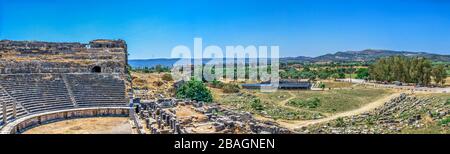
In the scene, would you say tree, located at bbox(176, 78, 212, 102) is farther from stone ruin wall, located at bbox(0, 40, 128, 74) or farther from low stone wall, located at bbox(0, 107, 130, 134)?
low stone wall, located at bbox(0, 107, 130, 134)

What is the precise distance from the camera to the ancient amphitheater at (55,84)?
2011 centimetres

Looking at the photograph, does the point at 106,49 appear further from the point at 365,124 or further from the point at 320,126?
the point at 365,124

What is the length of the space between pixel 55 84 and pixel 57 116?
4.67 m

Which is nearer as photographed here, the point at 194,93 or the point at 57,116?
the point at 57,116

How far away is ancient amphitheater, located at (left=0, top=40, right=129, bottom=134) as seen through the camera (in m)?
20.1

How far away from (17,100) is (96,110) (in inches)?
165

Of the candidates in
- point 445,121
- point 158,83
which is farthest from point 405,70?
point 158,83

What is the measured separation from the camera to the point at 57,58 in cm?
3170

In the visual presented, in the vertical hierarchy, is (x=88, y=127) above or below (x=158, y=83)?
below

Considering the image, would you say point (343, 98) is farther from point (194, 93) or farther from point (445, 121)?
point (445, 121)

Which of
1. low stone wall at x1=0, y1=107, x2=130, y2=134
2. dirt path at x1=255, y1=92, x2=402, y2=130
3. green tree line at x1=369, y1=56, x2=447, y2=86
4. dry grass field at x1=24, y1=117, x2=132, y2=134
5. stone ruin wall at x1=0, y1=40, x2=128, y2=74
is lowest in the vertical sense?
dirt path at x1=255, y1=92, x2=402, y2=130

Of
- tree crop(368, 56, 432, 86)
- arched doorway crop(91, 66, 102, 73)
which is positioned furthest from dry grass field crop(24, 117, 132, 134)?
tree crop(368, 56, 432, 86)
